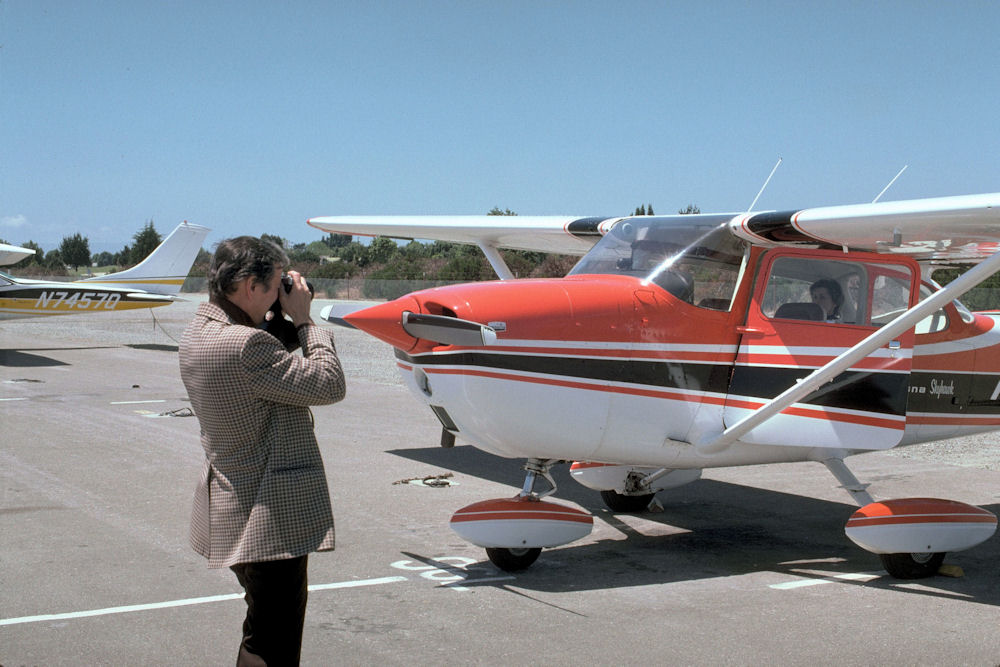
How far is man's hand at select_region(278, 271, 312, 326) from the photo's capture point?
2.97m

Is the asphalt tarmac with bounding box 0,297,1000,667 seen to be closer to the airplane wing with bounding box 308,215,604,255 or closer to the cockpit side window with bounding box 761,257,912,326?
the cockpit side window with bounding box 761,257,912,326

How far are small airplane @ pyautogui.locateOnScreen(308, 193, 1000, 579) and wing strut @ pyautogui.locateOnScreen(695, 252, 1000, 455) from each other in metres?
0.01

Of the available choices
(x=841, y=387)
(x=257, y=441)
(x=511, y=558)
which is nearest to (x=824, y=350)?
(x=841, y=387)

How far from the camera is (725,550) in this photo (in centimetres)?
615

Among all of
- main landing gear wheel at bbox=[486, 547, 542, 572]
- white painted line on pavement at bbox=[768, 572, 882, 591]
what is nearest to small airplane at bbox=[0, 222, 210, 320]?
main landing gear wheel at bbox=[486, 547, 542, 572]

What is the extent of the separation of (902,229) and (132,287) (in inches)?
872

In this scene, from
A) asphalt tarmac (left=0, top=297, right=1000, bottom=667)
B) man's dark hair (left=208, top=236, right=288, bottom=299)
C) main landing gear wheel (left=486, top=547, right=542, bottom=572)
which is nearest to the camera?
man's dark hair (left=208, top=236, right=288, bottom=299)

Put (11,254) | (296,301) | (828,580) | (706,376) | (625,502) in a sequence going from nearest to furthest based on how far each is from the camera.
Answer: (296,301) → (828,580) → (706,376) → (625,502) → (11,254)

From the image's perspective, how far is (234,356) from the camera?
9.00 ft

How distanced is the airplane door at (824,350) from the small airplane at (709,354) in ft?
0.04

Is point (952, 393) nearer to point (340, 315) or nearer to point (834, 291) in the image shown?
point (834, 291)

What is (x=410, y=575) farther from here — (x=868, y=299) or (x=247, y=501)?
(x=868, y=299)

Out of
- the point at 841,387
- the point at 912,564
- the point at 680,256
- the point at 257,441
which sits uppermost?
the point at 680,256

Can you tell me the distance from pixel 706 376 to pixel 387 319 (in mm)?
2055
